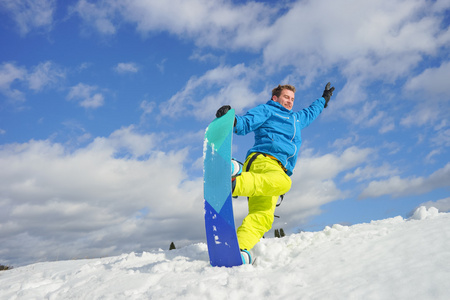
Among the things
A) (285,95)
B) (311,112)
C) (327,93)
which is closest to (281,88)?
(285,95)

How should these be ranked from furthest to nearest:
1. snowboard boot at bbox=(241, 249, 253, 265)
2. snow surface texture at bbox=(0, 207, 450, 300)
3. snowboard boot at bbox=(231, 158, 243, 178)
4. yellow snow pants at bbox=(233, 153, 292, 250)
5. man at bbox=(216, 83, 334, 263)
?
man at bbox=(216, 83, 334, 263) < yellow snow pants at bbox=(233, 153, 292, 250) < snowboard boot at bbox=(231, 158, 243, 178) < snowboard boot at bbox=(241, 249, 253, 265) < snow surface texture at bbox=(0, 207, 450, 300)

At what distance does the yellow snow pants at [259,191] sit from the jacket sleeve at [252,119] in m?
0.39

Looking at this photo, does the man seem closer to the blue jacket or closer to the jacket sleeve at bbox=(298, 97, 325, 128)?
the blue jacket

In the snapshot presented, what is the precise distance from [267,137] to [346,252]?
77.0 inches

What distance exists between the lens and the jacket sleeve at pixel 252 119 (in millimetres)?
3930

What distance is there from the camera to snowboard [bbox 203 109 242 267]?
3.11 metres

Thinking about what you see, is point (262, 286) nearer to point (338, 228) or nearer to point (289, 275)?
point (289, 275)

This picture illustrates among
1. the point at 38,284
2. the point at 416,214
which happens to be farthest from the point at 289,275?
the point at 38,284

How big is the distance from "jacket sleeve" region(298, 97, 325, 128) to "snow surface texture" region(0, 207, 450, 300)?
2.02m

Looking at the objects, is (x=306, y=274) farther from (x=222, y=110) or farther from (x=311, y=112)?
(x=311, y=112)

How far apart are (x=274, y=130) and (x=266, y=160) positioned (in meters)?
0.57

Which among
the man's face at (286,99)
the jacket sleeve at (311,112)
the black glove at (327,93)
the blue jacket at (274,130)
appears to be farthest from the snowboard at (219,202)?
the black glove at (327,93)

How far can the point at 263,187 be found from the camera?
3.58 meters

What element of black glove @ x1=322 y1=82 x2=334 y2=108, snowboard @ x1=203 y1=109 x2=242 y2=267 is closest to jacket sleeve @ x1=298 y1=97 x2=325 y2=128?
Answer: black glove @ x1=322 y1=82 x2=334 y2=108
